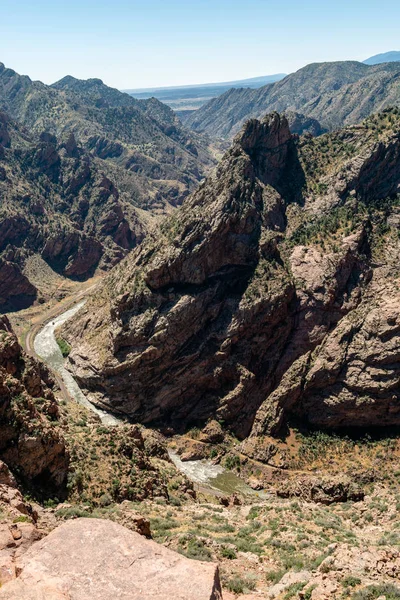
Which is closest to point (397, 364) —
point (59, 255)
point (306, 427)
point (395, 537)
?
point (306, 427)

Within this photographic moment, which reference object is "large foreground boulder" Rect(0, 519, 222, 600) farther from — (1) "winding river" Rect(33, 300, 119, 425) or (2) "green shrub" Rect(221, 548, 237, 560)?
(1) "winding river" Rect(33, 300, 119, 425)

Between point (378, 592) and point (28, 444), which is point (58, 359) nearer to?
point (28, 444)

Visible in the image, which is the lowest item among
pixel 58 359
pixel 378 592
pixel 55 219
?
pixel 58 359

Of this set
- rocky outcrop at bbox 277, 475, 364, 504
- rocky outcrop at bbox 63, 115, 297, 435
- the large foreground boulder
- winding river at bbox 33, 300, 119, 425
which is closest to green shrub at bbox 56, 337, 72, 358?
winding river at bbox 33, 300, 119, 425

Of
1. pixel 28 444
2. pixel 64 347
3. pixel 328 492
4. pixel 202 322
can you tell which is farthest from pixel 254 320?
pixel 28 444

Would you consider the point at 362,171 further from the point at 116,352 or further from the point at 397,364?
the point at 116,352

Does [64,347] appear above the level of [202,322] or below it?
below

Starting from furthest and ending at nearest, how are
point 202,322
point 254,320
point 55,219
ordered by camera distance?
point 55,219
point 202,322
point 254,320
